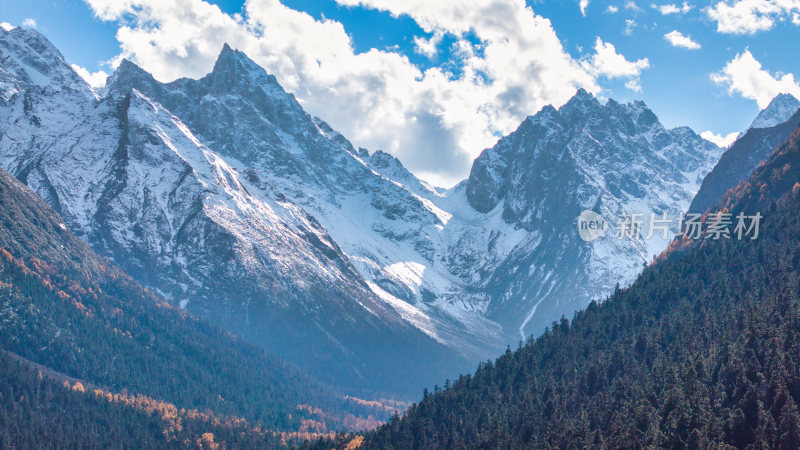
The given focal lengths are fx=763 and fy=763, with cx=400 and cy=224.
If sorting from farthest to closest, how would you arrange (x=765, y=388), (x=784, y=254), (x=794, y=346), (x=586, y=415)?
1. (x=784, y=254)
2. (x=586, y=415)
3. (x=794, y=346)
4. (x=765, y=388)

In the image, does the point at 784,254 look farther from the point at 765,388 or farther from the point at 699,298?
the point at 765,388

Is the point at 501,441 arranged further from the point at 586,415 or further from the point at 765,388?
the point at 765,388

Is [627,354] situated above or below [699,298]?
below


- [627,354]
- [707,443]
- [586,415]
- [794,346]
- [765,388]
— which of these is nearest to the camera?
[707,443]

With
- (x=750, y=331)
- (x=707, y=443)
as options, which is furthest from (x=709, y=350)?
(x=707, y=443)

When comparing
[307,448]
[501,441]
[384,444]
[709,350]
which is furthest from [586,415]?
[307,448]

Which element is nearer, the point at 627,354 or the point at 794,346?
the point at 794,346

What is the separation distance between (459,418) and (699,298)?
231 feet

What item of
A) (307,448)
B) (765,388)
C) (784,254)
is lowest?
(307,448)

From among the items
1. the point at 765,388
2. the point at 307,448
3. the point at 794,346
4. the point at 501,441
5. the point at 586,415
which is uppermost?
the point at 794,346

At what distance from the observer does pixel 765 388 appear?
132 m

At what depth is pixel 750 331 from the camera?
158 metres

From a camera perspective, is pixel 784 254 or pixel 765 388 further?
pixel 784 254

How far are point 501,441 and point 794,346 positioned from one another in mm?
58450
